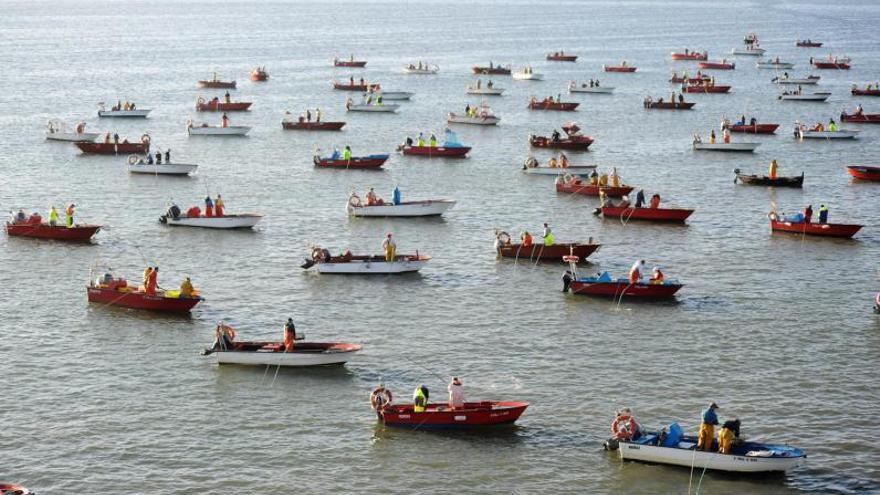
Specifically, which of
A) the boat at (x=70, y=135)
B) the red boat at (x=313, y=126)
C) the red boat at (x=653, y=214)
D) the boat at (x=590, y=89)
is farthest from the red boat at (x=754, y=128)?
the boat at (x=70, y=135)

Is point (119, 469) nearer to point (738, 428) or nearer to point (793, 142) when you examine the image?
point (738, 428)

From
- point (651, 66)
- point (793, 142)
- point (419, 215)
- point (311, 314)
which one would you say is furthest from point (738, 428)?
point (651, 66)

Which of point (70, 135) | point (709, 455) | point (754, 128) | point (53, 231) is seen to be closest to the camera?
point (709, 455)

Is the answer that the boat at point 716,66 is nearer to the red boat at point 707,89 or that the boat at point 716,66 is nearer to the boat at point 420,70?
the red boat at point 707,89

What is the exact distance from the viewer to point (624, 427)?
43.8 meters

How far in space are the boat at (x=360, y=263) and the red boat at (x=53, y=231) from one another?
15.5m

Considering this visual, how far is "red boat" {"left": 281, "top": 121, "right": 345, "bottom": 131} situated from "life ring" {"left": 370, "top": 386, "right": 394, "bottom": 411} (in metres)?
78.4

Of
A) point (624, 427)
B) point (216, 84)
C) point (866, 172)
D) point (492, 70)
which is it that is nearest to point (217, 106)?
point (216, 84)

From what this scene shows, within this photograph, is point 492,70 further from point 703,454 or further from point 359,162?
point 703,454

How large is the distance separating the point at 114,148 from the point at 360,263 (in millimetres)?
47936

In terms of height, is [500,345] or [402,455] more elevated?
[500,345]

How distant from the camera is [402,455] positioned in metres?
44.8

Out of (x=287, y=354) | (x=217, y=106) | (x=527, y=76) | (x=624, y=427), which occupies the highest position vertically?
(x=527, y=76)

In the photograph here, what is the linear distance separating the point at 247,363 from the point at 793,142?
77209 mm
